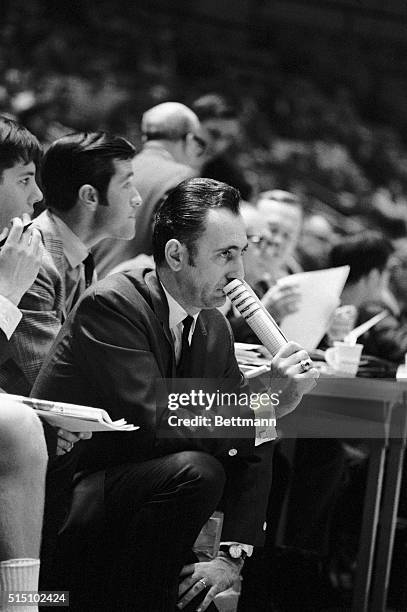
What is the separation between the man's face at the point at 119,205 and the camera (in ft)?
7.63

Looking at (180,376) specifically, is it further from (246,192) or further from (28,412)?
(246,192)

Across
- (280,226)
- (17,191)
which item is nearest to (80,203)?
(17,191)

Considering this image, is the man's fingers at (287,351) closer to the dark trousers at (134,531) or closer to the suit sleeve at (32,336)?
the dark trousers at (134,531)

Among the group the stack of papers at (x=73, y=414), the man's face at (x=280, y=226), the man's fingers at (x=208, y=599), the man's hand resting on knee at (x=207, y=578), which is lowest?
the man's fingers at (x=208, y=599)

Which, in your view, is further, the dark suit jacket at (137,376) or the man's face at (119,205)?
the man's face at (119,205)

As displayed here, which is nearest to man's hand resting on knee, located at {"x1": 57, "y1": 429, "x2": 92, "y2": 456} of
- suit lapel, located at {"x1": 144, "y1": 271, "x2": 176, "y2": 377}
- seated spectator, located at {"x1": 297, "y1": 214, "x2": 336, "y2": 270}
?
suit lapel, located at {"x1": 144, "y1": 271, "x2": 176, "y2": 377}

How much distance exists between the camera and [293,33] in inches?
247

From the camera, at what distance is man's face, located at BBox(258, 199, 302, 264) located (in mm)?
3600

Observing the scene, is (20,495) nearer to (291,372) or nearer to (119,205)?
(291,372)

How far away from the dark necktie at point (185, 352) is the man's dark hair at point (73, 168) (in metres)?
0.50

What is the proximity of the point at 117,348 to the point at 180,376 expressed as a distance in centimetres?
18

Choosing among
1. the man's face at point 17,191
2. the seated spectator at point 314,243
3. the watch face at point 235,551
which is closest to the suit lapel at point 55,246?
the man's face at point 17,191

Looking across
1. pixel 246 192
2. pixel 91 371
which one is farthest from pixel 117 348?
pixel 246 192

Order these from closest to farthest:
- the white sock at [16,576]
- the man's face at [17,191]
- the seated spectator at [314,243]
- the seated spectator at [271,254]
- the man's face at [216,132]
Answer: the white sock at [16,576], the man's face at [17,191], the seated spectator at [271,254], the man's face at [216,132], the seated spectator at [314,243]
